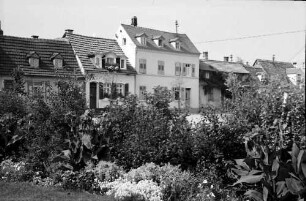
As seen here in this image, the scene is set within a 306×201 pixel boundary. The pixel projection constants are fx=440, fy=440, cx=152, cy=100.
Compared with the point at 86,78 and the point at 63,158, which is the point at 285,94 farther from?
the point at 86,78

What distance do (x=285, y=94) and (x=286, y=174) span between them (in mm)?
856

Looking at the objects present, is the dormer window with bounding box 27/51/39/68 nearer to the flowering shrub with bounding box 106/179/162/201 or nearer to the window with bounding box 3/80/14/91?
the window with bounding box 3/80/14/91

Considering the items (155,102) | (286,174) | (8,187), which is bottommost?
(8,187)

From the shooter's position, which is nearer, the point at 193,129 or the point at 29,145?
the point at 193,129

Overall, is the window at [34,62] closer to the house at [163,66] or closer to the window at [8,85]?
the house at [163,66]

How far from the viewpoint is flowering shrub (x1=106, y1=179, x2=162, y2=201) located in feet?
16.1

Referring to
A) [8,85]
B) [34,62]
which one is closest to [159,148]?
[8,85]

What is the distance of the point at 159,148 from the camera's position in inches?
226

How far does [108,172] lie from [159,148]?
73 centimetres

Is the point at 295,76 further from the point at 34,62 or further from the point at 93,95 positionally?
the point at 34,62

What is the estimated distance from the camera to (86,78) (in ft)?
26.1

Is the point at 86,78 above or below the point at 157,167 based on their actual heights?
above

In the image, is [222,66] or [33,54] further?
[222,66]

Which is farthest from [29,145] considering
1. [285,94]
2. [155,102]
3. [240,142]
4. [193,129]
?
[285,94]
